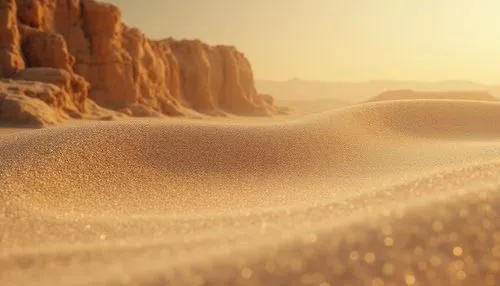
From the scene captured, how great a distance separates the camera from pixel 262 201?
8.28 ft

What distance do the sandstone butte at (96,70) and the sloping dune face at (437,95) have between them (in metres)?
10.1

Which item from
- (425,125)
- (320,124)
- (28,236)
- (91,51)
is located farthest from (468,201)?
(91,51)

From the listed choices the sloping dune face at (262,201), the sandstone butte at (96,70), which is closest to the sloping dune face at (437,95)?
the sloping dune face at (262,201)

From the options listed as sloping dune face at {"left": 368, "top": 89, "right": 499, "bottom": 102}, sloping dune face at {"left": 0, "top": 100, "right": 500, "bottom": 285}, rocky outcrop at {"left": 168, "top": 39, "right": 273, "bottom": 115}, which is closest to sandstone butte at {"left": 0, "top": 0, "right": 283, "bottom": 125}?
rocky outcrop at {"left": 168, "top": 39, "right": 273, "bottom": 115}

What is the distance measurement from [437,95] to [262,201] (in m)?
13.1

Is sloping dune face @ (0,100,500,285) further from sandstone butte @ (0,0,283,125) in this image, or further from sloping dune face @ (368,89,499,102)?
sloping dune face @ (368,89,499,102)

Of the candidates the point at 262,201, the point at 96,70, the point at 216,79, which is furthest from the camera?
the point at 216,79

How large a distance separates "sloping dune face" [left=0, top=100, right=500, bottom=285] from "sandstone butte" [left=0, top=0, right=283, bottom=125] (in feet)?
29.9

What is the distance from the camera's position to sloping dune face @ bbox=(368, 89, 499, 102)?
1351 cm

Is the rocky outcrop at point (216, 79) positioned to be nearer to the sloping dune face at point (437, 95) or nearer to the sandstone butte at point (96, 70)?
the sandstone butte at point (96, 70)

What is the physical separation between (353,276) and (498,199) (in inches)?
22.5

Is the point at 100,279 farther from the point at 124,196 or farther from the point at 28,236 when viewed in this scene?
the point at 124,196

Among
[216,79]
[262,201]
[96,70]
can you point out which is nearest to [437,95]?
[262,201]

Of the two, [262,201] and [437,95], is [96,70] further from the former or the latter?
[262,201]
